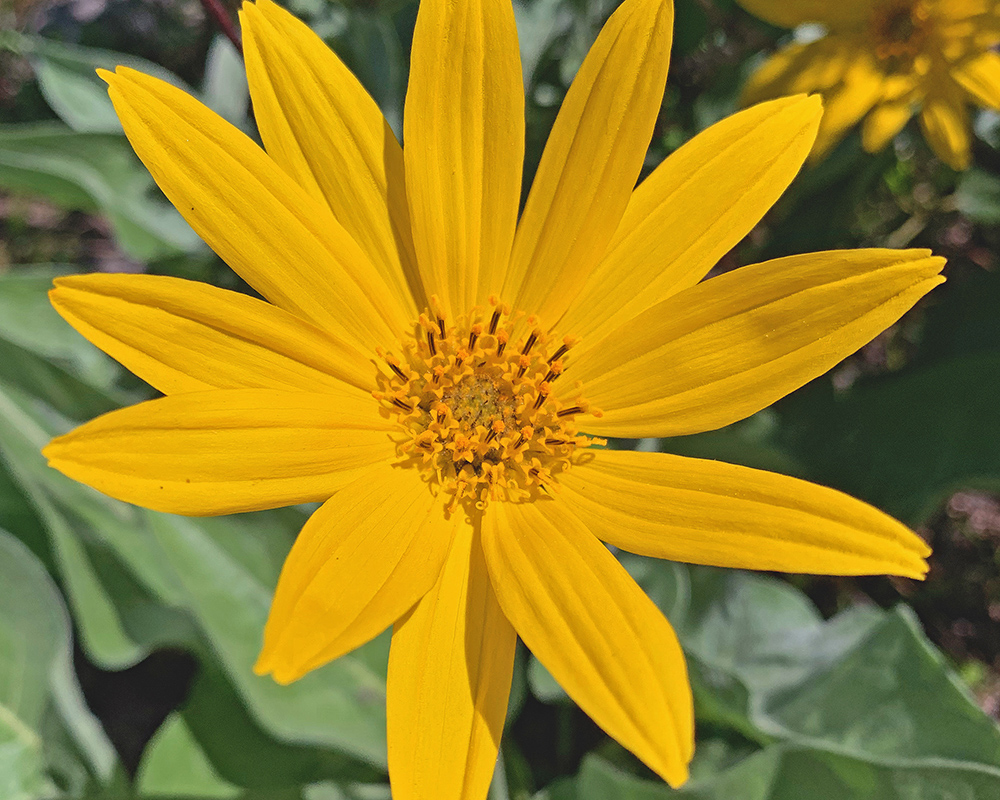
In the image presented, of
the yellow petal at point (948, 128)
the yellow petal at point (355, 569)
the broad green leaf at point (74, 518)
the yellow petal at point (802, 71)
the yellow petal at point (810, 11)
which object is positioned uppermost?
the yellow petal at point (810, 11)

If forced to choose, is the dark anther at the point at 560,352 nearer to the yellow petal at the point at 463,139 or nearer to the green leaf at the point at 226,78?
the yellow petal at the point at 463,139

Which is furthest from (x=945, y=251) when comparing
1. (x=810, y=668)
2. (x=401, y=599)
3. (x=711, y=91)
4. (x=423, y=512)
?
(x=401, y=599)

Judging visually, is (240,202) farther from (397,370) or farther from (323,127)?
(397,370)

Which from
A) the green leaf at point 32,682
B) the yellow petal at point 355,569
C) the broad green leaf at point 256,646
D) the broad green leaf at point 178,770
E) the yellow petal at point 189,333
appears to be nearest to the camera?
the yellow petal at point 355,569

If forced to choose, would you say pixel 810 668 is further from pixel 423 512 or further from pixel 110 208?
pixel 110 208

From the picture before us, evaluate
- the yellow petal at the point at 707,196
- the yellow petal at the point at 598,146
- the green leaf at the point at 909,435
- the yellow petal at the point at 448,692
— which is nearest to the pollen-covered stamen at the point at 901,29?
the green leaf at the point at 909,435

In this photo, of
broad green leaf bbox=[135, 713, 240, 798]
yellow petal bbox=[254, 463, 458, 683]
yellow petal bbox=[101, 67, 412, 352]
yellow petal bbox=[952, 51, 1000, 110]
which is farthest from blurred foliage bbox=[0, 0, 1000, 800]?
yellow petal bbox=[101, 67, 412, 352]
